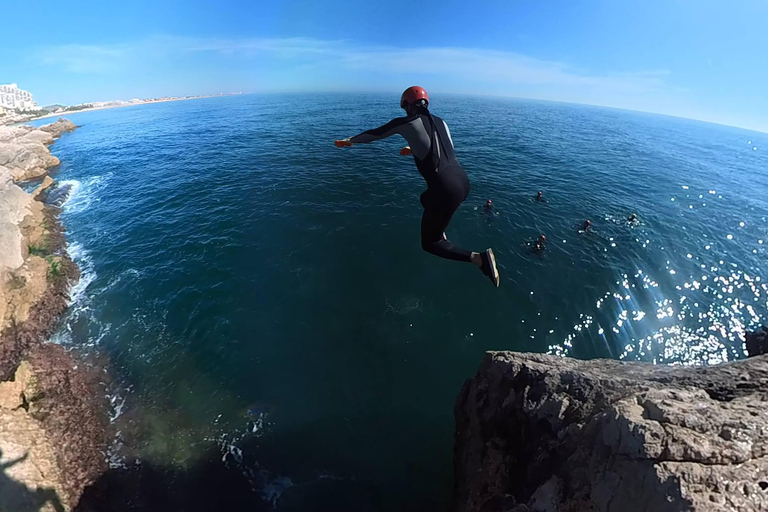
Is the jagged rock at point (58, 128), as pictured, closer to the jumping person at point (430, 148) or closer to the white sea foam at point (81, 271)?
the white sea foam at point (81, 271)

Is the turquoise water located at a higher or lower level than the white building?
lower

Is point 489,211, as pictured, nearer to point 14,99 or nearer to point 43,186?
point 43,186

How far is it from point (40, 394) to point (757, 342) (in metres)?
31.5

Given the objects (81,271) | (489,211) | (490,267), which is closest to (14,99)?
(81,271)

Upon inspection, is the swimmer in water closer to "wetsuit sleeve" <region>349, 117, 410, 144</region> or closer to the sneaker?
the sneaker

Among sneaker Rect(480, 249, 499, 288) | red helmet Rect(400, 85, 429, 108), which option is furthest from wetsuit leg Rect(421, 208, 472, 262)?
red helmet Rect(400, 85, 429, 108)

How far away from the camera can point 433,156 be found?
544 centimetres

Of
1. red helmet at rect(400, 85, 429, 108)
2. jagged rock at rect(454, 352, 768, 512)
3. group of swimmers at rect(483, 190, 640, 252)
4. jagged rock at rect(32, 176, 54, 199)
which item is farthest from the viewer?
jagged rock at rect(32, 176, 54, 199)

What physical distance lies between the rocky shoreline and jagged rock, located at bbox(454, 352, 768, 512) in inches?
489

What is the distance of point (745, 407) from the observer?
435 centimetres

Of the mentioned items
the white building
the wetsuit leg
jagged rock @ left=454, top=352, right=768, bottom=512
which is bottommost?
jagged rock @ left=454, top=352, right=768, bottom=512

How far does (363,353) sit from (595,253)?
17.6 meters

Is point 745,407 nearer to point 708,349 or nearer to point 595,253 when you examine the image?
point 708,349

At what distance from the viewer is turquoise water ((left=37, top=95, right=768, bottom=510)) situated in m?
10.9
